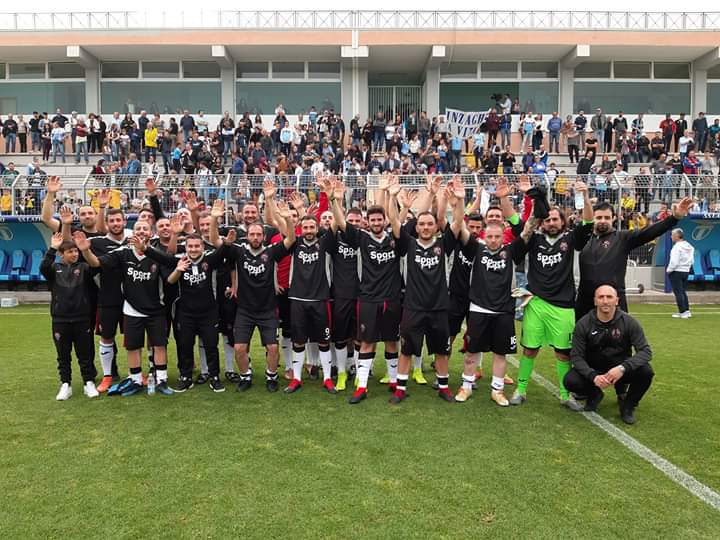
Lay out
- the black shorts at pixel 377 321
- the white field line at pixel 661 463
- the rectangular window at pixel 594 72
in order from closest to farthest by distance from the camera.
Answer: the white field line at pixel 661 463 → the black shorts at pixel 377 321 → the rectangular window at pixel 594 72

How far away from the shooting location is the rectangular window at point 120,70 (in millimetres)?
26859

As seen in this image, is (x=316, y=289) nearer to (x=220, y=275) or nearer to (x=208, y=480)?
(x=220, y=275)

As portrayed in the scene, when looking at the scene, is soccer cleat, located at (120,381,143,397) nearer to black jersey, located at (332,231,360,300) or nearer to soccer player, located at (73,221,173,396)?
soccer player, located at (73,221,173,396)

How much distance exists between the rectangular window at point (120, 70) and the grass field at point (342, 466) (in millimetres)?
23241

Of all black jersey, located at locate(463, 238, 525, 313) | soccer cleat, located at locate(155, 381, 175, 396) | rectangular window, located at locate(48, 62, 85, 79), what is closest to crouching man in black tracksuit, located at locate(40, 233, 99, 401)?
soccer cleat, located at locate(155, 381, 175, 396)

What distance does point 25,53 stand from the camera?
26109mm

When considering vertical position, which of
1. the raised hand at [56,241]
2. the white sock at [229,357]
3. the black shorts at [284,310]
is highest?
the raised hand at [56,241]

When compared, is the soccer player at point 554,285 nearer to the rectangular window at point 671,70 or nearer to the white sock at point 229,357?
the white sock at point 229,357

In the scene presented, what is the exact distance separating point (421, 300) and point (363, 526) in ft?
9.52

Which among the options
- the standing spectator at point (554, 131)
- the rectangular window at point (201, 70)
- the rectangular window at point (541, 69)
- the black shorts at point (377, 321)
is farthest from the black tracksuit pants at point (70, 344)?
the rectangular window at point (541, 69)

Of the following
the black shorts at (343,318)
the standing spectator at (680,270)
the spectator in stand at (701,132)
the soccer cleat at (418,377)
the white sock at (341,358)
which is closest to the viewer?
the black shorts at (343,318)

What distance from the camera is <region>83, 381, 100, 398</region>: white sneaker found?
21.2 feet

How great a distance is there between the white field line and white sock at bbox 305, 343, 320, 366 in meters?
3.16

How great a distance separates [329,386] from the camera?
22.0 feet
